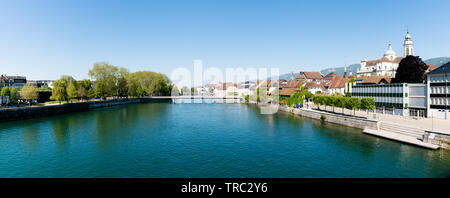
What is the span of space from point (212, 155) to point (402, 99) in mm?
40209

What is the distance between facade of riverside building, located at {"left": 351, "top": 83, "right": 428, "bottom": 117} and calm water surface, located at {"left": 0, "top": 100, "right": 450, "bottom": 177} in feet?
43.8

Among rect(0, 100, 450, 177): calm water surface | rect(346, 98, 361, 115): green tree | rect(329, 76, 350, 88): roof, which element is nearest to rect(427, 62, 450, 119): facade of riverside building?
rect(346, 98, 361, 115): green tree

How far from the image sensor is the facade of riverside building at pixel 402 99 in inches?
1718

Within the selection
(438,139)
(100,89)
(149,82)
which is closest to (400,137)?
(438,139)

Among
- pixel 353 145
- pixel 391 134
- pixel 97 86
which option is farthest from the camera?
pixel 97 86

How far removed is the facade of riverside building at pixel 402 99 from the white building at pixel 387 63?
3155 inches

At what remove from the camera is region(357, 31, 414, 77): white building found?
4601 inches

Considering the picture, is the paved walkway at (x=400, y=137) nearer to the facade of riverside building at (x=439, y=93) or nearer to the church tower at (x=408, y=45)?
the facade of riverside building at (x=439, y=93)
